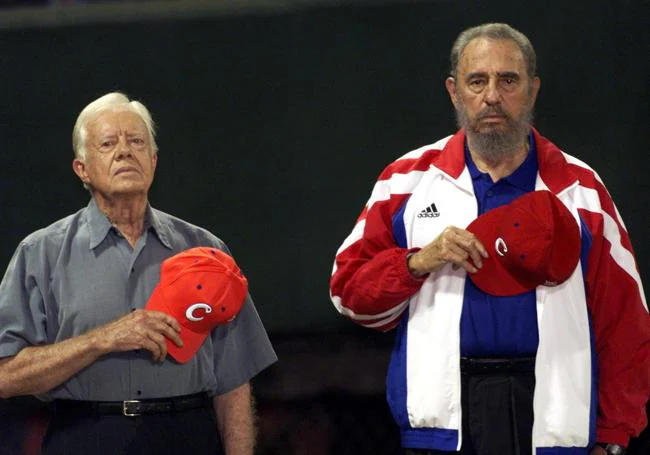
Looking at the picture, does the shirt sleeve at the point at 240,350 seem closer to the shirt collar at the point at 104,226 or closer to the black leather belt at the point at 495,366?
the shirt collar at the point at 104,226

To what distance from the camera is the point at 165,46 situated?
10.3ft

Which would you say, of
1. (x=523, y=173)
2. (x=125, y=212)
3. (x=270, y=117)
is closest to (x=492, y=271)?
(x=523, y=173)

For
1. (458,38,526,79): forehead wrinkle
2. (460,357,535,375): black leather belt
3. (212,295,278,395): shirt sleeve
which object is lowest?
(460,357,535,375): black leather belt

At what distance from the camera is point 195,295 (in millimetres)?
2373

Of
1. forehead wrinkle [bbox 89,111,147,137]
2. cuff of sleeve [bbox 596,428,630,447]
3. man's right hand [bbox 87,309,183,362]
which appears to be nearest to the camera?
man's right hand [bbox 87,309,183,362]

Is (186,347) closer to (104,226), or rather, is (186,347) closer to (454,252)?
(104,226)

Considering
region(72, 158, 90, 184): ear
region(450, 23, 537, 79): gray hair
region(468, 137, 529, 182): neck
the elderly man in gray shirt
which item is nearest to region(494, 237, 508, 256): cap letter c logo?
region(468, 137, 529, 182): neck

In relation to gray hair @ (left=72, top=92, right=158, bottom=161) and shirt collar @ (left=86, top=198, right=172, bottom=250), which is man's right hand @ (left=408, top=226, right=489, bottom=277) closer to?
shirt collar @ (left=86, top=198, right=172, bottom=250)

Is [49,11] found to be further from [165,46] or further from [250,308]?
[250,308]

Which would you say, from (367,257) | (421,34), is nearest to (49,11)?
(421,34)

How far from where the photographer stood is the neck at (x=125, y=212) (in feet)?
8.45

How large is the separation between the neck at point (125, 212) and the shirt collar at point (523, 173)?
0.81 meters

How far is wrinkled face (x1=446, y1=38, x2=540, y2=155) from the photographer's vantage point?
2.54 m

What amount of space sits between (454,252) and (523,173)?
340mm
